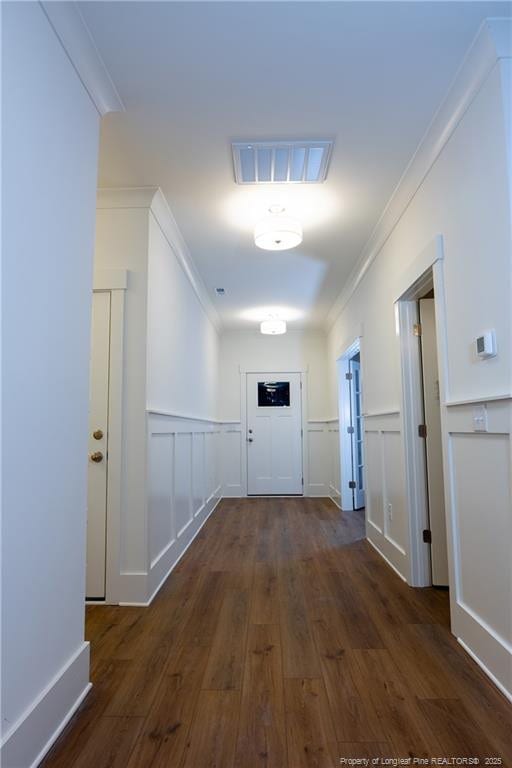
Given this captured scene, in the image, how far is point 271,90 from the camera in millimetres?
1798

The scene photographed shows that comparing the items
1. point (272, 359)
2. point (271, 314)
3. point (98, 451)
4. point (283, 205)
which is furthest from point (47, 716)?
point (272, 359)

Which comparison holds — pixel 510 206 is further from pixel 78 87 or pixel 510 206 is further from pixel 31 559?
pixel 31 559

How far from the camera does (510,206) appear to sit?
58.1 inches

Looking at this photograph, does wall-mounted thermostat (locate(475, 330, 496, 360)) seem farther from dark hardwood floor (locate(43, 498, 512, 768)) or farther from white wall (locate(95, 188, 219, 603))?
white wall (locate(95, 188, 219, 603))

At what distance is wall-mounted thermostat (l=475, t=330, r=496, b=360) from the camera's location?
1.58 m

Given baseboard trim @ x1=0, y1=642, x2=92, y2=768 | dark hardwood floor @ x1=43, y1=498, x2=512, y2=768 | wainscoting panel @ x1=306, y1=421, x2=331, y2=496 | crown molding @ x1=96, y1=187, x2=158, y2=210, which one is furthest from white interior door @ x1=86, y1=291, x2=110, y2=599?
wainscoting panel @ x1=306, y1=421, x2=331, y2=496

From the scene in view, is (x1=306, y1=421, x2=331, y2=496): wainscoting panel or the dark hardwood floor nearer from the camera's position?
the dark hardwood floor

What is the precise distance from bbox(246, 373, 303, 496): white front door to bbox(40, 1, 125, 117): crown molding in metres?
4.60

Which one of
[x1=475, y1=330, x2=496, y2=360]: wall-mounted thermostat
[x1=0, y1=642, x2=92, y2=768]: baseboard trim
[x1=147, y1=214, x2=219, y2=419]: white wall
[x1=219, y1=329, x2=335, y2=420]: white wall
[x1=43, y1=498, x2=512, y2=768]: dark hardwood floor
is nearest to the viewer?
[x1=0, y1=642, x2=92, y2=768]: baseboard trim

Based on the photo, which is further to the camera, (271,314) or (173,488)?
(271,314)

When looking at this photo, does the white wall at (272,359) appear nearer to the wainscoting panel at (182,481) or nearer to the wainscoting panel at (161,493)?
the wainscoting panel at (182,481)

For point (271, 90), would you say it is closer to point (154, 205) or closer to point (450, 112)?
point (450, 112)

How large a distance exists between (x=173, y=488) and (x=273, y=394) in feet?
10.9

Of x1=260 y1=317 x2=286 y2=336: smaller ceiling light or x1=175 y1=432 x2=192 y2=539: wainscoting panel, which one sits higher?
x1=260 y1=317 x2=286 y2=336: smaller ceiling light
